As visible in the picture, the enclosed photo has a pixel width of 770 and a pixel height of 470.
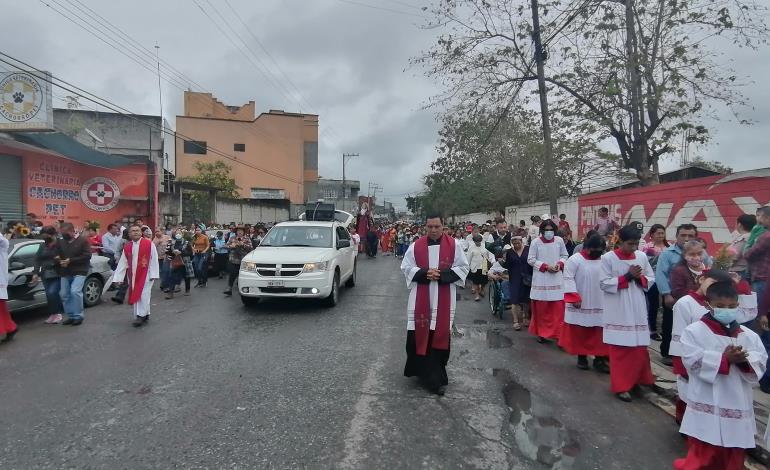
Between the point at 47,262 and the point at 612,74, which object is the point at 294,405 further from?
the point at 612,74

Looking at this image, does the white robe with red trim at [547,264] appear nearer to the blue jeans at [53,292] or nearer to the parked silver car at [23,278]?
the blue jeans at [53,292]

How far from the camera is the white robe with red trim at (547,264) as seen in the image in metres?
7.53

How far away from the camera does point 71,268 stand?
812 cm

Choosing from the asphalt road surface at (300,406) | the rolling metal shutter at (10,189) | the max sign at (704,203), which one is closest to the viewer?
the asphalt road surface at (300,406)

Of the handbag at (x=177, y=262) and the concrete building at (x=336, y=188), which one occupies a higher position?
the concrete building at (x=336, y=188)

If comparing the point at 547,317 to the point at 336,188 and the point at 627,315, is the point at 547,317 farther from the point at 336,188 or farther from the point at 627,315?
the point at 336,188

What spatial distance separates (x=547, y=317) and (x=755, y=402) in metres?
2.89

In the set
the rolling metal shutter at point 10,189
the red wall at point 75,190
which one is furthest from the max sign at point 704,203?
the rolling metal shutter at point 10,189

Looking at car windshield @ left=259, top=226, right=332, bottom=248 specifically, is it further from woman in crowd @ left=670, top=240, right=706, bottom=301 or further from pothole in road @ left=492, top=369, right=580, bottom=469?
woman in crowd @ left=670, top=240, right=706, bottom=301

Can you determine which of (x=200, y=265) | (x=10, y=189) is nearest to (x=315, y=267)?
(x=200, y=265)

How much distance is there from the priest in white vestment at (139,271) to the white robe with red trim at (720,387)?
7775 millimetres

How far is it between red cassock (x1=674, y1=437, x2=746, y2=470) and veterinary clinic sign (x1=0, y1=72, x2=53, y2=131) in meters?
15.8

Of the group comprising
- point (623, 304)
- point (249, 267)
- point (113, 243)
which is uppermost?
point (113, 243)

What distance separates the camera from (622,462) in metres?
3.75
